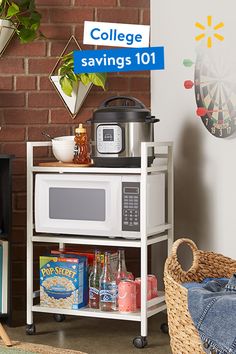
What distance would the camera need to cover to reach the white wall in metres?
3.58

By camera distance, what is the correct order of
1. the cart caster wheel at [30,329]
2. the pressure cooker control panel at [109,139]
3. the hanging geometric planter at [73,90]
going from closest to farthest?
the pressure cooker control panel at [109,139] < the cart caster wheel at [30,329] < the hanging geometric planter at [73,90]

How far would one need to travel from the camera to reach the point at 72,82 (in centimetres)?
405

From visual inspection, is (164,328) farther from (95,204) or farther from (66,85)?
(66,85)

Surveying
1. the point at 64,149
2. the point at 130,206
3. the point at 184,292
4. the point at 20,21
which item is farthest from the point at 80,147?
the point at 184,292

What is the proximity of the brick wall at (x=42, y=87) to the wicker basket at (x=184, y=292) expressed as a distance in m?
1.31

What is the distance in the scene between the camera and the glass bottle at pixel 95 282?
3.71 metres

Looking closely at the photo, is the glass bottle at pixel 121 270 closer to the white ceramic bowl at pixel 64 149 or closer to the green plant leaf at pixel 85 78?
the white ceramic bowl at pixel 64 149

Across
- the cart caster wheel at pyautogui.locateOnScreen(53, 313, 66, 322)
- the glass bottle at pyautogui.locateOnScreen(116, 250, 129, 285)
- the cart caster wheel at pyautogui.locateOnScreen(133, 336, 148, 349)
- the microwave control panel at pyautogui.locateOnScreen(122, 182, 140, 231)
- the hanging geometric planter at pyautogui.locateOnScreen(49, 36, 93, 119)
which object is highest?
the hanging geometric planter at pyautogui.locateOnScreen(49, 36, 93, 119)

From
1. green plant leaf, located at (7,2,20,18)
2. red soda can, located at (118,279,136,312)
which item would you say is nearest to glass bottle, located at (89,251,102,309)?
red soda can, located at (118,279,136,312)

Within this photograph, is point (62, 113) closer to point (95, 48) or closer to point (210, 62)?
point (95, 48)

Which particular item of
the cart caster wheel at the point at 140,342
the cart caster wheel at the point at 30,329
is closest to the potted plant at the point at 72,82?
the cart caster wheel at the point at 30,329

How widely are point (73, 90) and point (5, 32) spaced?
1.51 ft

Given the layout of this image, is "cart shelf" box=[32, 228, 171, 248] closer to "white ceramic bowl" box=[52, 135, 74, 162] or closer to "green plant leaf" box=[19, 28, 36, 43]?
"white ceramic bowl" box=[52, 135, 74, 162]

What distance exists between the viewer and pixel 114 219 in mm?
3598
